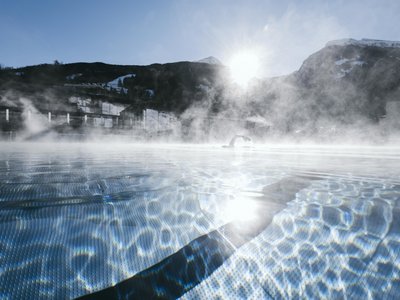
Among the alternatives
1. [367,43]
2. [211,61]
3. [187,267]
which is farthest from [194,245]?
[211,61]

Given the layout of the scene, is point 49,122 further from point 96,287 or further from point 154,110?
point 96,287

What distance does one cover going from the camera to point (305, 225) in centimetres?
113

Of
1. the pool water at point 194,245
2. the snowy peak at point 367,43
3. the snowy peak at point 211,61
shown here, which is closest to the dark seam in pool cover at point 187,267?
the pool water at point 194,245

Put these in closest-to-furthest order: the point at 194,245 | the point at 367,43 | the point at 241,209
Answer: the point at 194,245 → the point at 241,209 → the point at 367,43

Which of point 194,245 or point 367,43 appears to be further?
point 367,43

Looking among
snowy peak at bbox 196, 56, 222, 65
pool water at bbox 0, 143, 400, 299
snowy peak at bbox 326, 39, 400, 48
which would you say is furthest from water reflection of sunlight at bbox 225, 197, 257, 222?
snowy peak at bbox 196, 56, 222, 65

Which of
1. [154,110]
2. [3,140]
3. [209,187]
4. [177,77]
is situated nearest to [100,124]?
[3,140]

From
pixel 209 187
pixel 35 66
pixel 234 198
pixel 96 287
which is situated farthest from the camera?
pixel 35 66

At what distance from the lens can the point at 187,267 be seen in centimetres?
87

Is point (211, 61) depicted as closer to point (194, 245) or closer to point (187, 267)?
point (194, 245)

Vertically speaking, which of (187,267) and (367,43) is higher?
(367,43)

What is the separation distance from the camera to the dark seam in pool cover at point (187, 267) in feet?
2.44

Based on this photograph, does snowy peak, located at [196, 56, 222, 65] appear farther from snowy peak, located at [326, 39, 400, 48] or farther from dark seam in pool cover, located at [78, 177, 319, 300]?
dark seam in pool cover, located at [78, 177, 319, 300]

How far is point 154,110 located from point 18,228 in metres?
18.2
